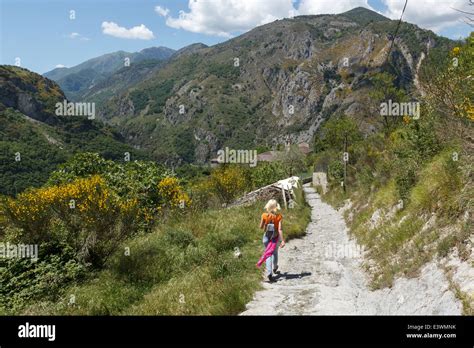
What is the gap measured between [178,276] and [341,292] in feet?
12.6

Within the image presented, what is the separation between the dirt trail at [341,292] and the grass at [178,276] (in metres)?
0.62

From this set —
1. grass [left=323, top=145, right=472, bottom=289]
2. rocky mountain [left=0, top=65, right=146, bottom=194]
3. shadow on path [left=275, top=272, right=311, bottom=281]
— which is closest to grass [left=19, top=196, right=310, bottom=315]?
shadow on path [left=275, top=272, right=311, bottom=281]

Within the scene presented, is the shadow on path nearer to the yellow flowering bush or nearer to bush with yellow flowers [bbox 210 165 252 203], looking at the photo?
the yellow flowering bush

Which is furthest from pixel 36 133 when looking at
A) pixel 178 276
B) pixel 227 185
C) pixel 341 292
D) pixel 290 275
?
pixel 341 292

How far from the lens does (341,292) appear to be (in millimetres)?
7262

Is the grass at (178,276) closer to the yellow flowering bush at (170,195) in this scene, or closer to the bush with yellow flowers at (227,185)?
the yellow flowering bush at (170,195)

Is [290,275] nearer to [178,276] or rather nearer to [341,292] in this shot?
[341,292]

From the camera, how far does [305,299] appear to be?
263 inches

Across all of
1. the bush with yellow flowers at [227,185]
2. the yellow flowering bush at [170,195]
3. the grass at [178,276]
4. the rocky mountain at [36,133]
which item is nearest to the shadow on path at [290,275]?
the grass at [178,276]

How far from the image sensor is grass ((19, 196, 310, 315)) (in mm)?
6727

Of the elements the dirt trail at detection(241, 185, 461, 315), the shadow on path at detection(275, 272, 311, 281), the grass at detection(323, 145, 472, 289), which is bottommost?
the shadow on path at detection(275, 272, 311, 281)

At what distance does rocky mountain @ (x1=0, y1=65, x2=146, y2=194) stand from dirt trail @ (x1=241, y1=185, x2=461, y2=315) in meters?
93.3

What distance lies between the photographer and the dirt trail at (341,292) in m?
5.71
